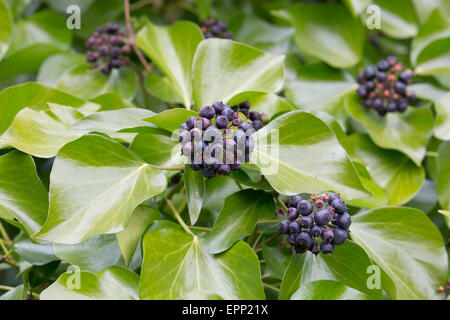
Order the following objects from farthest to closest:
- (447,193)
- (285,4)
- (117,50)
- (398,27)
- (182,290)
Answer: (285,4), (398,27), (117,50), (447,193), (182,290)

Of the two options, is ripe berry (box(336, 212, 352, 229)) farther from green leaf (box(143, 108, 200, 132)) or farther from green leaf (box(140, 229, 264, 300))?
green leaf (box(143, 108, 200, 132))

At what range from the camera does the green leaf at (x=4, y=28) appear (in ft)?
3.88

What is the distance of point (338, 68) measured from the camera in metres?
1.29

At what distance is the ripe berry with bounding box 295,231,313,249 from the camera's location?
2.48 feet

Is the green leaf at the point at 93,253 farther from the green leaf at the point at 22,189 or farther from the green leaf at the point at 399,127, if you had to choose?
the green leaf at the point at 399,127

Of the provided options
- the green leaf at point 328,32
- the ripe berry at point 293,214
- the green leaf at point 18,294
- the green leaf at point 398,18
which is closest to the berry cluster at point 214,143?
the ripe berry at point 293,214

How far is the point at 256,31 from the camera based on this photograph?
1457mm

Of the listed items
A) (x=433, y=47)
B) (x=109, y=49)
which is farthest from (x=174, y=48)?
(x=433, y=47)

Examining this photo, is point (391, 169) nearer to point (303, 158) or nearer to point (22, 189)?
point (303, 158)

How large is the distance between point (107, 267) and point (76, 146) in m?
0.20

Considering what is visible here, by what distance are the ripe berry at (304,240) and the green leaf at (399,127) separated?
442 mm

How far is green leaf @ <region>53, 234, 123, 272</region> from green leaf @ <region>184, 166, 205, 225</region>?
0.60ft

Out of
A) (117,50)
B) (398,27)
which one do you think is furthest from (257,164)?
(398,27)

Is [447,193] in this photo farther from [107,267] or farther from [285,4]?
[285,4]
